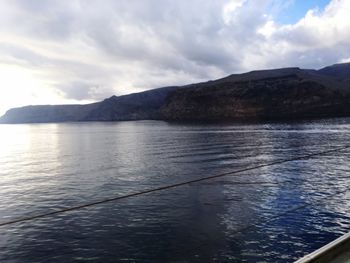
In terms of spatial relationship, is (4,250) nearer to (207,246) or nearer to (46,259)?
(46,259)

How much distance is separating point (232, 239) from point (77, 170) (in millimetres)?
35188

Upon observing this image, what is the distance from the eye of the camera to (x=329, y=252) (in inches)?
323

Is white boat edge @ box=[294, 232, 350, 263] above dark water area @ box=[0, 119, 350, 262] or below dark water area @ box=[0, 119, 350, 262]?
above

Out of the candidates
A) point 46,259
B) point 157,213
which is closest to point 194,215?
point 157,213

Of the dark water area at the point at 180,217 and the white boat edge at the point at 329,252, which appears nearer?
the white boat edge at the point at 329,252

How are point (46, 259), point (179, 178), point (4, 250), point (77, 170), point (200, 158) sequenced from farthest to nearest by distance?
1. point (200, 158)
2. point (77, 170)
3. point (179, 178)
4. point (4, 250)
5. point (46, 259)

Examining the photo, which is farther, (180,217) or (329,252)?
(180,217)

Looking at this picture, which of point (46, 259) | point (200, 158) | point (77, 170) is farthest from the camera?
point (200, 158)

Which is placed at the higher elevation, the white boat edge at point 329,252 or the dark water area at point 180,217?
the white boat edge at point 329,252

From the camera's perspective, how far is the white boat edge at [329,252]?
305 inches

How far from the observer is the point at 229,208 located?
26.4 meters

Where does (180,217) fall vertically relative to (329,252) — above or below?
below

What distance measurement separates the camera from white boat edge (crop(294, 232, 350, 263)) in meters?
7.75

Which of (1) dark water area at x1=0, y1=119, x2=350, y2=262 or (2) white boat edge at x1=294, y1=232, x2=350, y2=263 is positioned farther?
(1) dark water area at x1=0, y1=119, x2=350, y2=262
